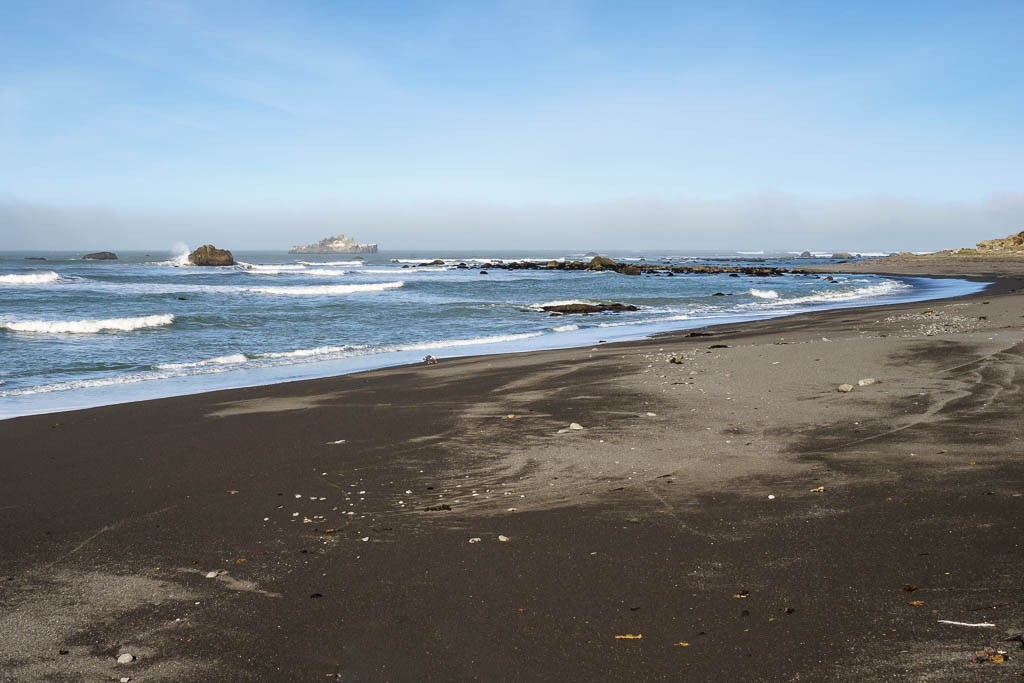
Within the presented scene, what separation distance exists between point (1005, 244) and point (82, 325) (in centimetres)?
9349

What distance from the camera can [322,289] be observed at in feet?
164

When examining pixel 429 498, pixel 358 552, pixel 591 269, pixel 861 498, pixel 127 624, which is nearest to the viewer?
pixel 127 624

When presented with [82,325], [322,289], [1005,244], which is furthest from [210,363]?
[1005,244]

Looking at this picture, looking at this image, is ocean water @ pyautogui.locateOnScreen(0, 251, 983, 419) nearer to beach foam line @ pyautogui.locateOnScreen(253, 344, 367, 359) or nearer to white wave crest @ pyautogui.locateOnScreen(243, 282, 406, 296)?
beach foam line @ pyautogui.locateOnScreen(253, 344, 367, 359)

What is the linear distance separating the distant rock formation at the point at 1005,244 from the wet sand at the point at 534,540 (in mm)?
86417

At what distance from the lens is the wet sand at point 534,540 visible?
353 cm

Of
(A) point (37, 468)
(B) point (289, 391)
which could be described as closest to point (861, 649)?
(A) point (37, 468)

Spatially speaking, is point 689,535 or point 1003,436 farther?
point 1003,436

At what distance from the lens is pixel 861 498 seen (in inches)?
211

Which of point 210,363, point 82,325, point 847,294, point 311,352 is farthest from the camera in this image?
point 847,294

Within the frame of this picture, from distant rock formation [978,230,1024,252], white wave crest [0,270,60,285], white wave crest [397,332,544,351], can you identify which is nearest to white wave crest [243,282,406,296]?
white wave crest [0,270,60,285]

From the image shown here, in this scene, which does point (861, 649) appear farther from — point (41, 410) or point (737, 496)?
point (41, 410)

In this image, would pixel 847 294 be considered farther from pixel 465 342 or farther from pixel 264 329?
pixel 264 329

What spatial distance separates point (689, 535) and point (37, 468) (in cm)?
Answer: 635
